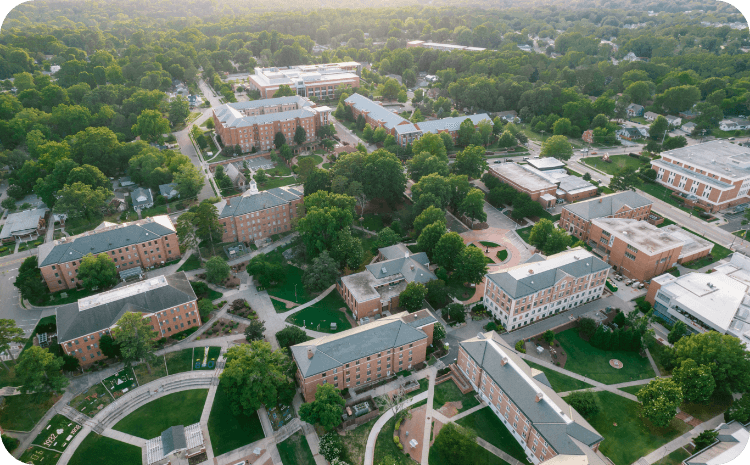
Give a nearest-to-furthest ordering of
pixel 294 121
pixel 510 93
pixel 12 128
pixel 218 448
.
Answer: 1. pixel 218 448
2. pixel 12 128
3. pixel 294 121
4. pixel 510 93

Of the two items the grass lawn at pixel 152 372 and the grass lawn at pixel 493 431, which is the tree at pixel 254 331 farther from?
the grass lawn at pixel 493 431

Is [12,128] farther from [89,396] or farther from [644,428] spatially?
[644,428]

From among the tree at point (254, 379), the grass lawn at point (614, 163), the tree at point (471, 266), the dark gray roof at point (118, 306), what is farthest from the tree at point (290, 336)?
the grass lawn at point (614, 163)

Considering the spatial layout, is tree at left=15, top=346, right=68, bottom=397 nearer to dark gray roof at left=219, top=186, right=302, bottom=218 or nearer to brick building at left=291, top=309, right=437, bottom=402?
brick building at left=291, top=309, right=437, bottom=402

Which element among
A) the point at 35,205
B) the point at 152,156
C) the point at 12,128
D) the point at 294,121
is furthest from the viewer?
the point at 294,121

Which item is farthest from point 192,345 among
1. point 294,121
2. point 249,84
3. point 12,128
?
point 249,84

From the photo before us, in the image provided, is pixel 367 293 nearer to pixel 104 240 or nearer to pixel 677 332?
pixel 677 332
